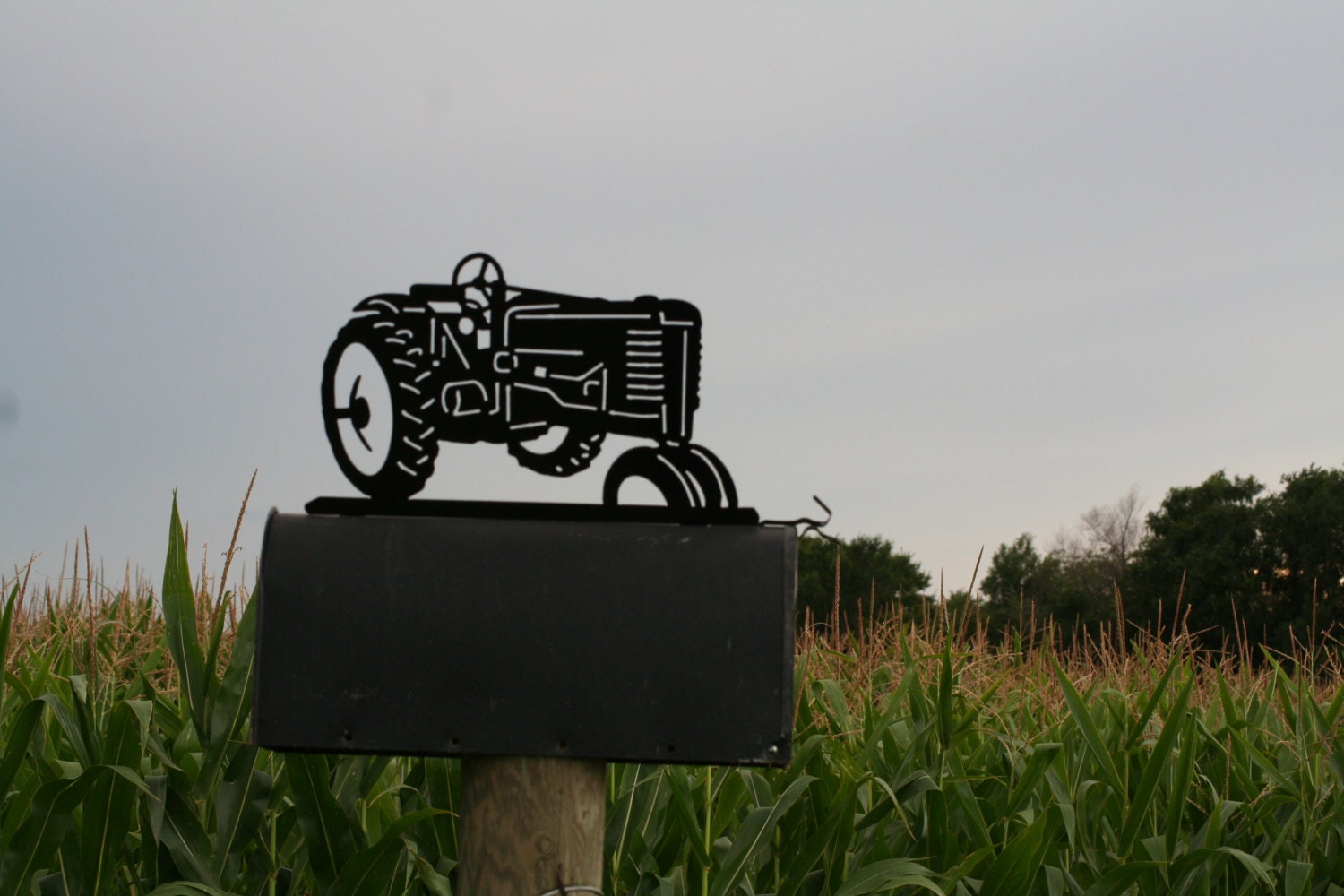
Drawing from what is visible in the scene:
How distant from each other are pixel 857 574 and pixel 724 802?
20329 mm

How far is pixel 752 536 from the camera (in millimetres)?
1738

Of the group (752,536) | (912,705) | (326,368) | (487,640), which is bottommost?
(912,705)

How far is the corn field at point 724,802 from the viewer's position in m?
2.18

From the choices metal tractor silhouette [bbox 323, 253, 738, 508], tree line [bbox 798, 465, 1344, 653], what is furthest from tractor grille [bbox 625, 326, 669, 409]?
tree line [bbox 798, 465, 1344, 653]

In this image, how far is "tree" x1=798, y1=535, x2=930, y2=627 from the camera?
21.4 m

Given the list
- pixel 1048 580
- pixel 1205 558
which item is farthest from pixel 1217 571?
pixel 1048 580

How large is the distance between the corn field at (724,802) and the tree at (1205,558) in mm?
17688

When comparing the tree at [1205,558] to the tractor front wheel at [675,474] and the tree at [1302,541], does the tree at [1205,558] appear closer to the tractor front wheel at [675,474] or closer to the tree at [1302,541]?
the tree at [1302,541]

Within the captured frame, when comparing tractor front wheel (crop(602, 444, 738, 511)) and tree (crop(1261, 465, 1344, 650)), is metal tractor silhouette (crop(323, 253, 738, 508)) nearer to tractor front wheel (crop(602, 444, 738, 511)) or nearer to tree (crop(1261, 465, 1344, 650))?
tractor front wheel (crop(602, 444, 738, 511))

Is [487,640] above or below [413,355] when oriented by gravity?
below

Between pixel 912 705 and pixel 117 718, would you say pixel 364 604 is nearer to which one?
pixel 117 718

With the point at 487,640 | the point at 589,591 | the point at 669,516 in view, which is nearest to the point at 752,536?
the point at 669,516

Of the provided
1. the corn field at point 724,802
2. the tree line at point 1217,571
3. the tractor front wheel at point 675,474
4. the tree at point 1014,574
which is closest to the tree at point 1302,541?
the tree line at point 1217,571

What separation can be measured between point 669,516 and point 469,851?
23.7 inches
